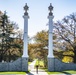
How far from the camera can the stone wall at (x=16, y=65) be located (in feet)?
107

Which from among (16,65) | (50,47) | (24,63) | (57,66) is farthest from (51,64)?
(16,65)

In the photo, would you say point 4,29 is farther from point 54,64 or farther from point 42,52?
point 54,64

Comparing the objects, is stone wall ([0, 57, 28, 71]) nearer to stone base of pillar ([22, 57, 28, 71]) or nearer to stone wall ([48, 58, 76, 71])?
stone base of pillar ([22, 57, 28, 71])

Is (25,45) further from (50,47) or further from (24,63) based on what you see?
(50,47)

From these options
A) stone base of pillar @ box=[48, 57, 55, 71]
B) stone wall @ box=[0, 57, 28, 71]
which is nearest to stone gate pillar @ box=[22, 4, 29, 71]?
stone wall @ box=[0, 57, 28, 71]

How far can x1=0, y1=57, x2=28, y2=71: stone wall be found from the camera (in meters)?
32.7

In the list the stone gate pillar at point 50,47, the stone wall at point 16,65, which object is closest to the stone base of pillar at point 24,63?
the stone wall at point 16,65

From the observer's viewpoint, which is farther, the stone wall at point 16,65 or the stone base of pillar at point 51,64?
the stone base of pillar at point 51,64

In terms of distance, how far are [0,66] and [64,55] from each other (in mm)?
15135

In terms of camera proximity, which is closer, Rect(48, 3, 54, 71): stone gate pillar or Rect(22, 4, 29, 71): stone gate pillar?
Rect(22, 4, 29, 71): stone gate pillar

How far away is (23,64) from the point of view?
32.8m

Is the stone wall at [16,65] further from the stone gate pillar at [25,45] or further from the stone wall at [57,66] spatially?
the stone wall at [57,66]

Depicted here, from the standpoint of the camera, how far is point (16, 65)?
32.8m

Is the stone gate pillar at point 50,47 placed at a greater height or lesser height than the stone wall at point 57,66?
greater
